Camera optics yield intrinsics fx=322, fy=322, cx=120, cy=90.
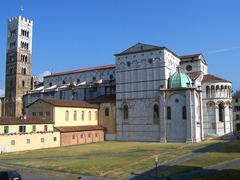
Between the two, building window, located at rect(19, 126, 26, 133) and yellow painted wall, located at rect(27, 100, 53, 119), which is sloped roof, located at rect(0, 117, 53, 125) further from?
yellow painted wall, located at rect(27, 100, 53, 119)

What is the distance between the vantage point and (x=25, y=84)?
98750 millimetres

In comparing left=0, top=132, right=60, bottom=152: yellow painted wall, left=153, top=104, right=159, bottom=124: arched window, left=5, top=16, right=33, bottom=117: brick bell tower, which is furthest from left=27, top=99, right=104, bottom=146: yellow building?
left=5, top=16, right=33, bottom=117: brick bell tower

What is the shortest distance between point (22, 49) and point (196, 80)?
5728 centimetres

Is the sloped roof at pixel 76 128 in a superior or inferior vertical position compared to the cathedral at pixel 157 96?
inferior

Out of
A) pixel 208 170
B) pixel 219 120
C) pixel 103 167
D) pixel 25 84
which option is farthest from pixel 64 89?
pixel 208 170

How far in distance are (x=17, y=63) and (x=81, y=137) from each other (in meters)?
45.4

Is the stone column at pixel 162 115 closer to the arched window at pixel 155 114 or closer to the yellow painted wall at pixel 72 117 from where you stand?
the arched window at pixel 155 114

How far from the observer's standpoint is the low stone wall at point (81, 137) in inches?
2314

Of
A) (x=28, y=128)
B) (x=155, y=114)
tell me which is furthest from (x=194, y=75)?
(x=28, y=128)

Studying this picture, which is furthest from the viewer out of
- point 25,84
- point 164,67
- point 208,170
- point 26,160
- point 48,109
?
point 25,84

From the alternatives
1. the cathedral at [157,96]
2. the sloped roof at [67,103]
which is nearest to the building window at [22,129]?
the sloped roof at [67,103]

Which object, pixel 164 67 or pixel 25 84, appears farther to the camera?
pixel 25 84

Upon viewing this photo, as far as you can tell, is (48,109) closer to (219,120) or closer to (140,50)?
(140,50)

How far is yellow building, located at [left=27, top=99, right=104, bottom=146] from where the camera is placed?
5934cm
